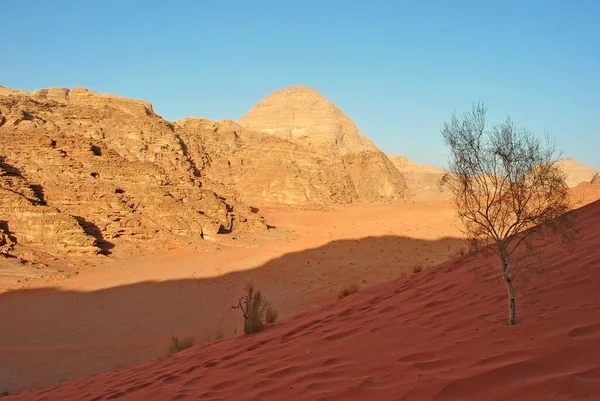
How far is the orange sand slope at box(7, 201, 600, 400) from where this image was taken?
11.1 feet

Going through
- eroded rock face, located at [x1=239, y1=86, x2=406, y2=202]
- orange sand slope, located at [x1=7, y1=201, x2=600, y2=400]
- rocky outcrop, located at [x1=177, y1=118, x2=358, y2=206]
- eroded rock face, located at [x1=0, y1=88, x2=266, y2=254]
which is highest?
eroded rock face, located at [x1=239, y1=86, x2=406, y2=202]

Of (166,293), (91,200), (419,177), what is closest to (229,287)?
(166,293)

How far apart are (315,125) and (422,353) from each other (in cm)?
10423

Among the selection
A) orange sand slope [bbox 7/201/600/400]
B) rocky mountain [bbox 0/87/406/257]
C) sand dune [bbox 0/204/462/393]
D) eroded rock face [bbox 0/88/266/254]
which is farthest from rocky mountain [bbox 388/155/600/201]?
orange sand slope [bbox 7/201/600/400]

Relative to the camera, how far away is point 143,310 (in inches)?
555

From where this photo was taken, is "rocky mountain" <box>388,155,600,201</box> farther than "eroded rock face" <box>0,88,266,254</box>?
Yes

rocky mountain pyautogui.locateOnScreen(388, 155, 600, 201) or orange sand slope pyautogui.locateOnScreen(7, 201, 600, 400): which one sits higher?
rocky mountain pyautogui.locateOnScreen(388, 155, 600, 201)

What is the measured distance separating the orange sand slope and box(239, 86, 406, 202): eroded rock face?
50093 millimetres

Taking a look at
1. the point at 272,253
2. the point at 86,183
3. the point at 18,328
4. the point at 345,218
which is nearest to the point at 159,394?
the point at 18,328

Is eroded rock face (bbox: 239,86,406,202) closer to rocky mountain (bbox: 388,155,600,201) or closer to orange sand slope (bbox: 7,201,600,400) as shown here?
rocky mountain (bbox: 388,155,600,201)

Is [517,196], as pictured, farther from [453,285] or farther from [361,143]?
[361,143]

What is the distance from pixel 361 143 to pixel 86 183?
82.7 m

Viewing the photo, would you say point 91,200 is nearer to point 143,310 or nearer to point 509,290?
point 143,310

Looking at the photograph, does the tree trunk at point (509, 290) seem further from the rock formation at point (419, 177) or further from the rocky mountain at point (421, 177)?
the rock formation at point (419, 177)
